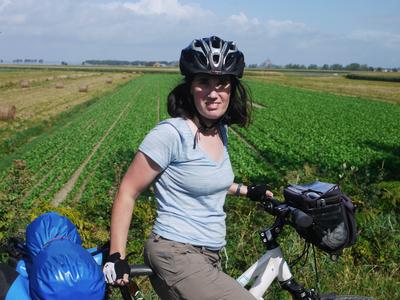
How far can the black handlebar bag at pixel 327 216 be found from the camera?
236 centimetres

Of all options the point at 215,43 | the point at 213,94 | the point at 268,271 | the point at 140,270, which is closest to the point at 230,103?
the point at 213,94

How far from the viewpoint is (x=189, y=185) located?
2307mm

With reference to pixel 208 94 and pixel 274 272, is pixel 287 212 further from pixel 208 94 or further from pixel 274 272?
pixel 208 94

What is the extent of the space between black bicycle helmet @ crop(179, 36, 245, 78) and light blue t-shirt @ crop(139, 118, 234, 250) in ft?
0.98

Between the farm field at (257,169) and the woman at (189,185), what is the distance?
1203 mm

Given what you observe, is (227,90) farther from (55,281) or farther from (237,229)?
(237,229)

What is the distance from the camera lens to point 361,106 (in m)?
39.8

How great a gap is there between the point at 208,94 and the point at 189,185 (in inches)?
20.2

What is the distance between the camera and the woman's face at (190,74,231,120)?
2.47 metres

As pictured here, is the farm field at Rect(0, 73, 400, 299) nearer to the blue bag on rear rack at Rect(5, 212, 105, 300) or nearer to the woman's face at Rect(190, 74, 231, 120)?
the woman's face at Rect(190, 74, 231, 120)

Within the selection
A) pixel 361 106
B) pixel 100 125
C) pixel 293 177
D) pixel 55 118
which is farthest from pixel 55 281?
pixel 361 106

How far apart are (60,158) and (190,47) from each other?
49.2 ft

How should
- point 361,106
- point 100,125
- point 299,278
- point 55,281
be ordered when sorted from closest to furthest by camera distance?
point 55,281 → point 299,278 → point 100,125 → point 361,106

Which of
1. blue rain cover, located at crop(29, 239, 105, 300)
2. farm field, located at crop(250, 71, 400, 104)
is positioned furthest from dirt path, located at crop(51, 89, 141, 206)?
farm field, located at crop(250, 71, 400, 104)
